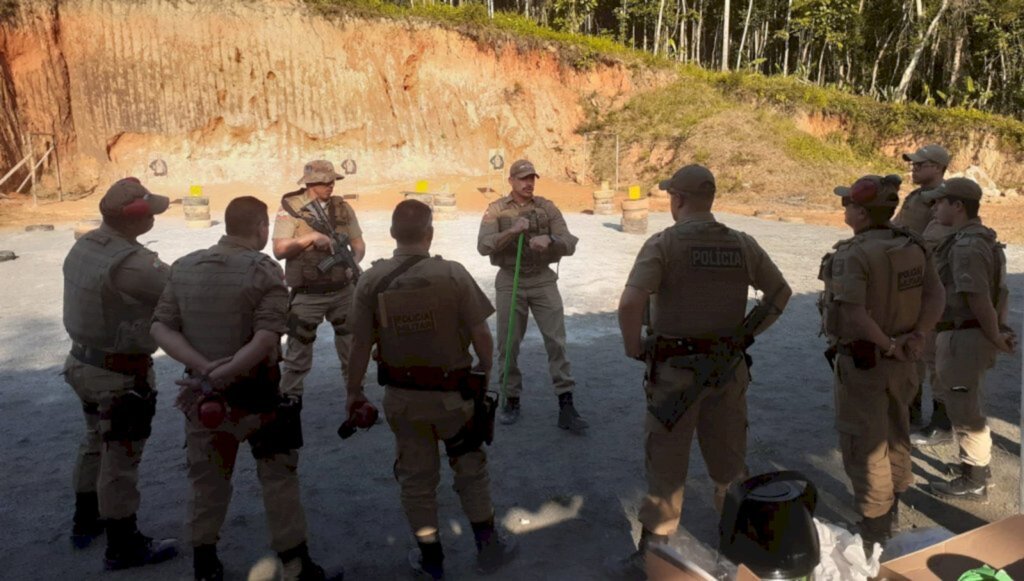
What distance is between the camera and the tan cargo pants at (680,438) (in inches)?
134

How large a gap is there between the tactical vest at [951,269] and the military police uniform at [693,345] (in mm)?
1622

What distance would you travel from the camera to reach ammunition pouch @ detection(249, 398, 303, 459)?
132 inches

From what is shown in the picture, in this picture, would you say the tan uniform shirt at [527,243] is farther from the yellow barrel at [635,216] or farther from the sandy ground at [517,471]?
the yellow barrel at [635,216]

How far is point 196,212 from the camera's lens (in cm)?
1791

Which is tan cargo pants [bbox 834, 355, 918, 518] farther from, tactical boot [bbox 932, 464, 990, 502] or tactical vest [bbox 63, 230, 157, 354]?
tactical vest [bbox 63, 230, 157, 354]

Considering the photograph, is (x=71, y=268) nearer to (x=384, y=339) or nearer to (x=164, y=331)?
(x=164, y=331)

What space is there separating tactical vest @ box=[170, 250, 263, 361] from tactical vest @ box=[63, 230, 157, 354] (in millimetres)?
437

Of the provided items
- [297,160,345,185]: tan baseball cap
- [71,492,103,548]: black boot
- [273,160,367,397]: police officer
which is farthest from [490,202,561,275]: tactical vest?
[71,492,103,548]: black boot

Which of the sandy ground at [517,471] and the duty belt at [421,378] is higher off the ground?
the duty belt at [421,378]

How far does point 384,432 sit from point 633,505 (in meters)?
2.13

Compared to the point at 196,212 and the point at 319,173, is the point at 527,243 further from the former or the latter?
the point at 196,212

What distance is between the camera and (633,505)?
14.0ft

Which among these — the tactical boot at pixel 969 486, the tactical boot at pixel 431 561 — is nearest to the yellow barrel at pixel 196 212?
the tactical boot at pixel 431 561

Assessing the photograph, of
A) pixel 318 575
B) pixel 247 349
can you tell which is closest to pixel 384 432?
pixel 318 575
